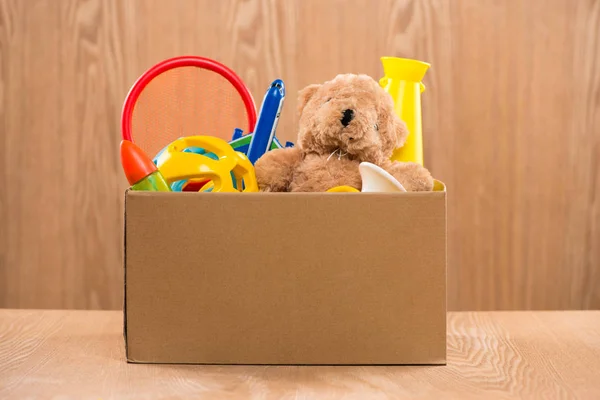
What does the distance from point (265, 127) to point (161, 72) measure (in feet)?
0.53

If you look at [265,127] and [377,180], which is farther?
[265,127]

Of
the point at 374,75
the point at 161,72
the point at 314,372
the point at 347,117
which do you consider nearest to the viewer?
the point at 314,372

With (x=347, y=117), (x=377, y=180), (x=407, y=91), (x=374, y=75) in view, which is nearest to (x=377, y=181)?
(x=377, y=180)

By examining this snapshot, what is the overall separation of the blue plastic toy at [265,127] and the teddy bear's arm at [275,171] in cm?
5

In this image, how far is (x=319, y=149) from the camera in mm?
779

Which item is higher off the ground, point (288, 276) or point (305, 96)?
point (305, 96)

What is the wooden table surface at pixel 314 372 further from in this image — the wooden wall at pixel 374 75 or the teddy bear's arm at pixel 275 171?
the wooden wall at pixel 374 75

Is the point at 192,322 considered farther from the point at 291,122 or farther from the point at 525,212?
the point at 525,212

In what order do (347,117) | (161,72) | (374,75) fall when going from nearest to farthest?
(347,117) → (161,72) → (374,75)

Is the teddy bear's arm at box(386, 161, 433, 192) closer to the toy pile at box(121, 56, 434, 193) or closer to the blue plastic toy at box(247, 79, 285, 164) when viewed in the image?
the toy pile at box(121, 56, 434, 193)

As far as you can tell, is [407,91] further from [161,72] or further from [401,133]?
[161,72]

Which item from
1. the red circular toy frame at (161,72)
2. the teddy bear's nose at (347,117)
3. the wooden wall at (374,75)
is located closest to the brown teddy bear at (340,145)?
the teddy bear's nose at (347,117)

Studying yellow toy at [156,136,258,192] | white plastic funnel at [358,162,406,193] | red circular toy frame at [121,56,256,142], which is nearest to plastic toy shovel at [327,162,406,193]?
white plastic funnel at [358,162,406,193]

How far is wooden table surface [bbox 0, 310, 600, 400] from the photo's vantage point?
0.58 meters
